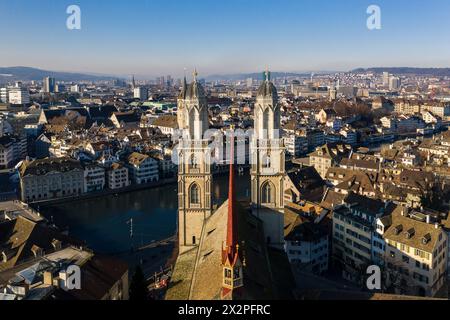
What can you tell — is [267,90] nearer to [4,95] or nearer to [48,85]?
[4,95]

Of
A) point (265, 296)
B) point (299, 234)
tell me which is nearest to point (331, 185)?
point (299, 234)

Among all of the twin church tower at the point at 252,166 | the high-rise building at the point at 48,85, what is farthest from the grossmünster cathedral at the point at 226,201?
the high-rise building at the point at 48,85

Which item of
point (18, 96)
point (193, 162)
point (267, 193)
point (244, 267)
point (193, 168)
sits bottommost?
point (244, 267)

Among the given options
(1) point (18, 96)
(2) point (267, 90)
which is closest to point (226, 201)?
(2) point (267, 90)

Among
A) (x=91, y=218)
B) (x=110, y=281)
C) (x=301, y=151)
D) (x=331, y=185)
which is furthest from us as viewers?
(x=301, y=151)

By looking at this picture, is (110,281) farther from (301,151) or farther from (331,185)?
(301,151)

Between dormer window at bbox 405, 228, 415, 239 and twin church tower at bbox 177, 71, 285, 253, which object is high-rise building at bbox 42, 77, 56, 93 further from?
dormer window at bbox 405, 228, 415, 239
